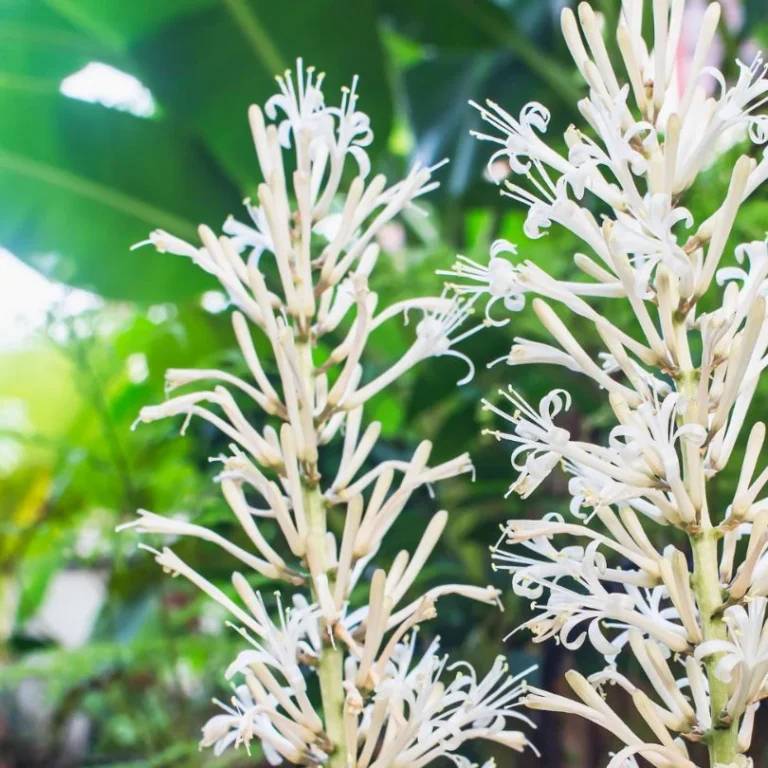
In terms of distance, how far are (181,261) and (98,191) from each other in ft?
0.43

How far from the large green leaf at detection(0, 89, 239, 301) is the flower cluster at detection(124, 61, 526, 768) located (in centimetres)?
63

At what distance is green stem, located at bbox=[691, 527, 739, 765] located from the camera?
0.29 meters

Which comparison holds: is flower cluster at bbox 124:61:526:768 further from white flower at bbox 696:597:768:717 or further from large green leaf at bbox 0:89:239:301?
large green leaf at bbox 0:89:239:301

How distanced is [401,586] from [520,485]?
91mm

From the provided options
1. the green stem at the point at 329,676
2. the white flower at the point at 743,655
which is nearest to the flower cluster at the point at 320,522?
the green stem at the point at 329,676

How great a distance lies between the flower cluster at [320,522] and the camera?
353mm

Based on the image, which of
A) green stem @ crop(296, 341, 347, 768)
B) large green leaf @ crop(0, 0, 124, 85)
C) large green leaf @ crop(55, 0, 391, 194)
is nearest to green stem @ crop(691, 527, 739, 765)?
green stem @ crop(296, 341, 347, 768)

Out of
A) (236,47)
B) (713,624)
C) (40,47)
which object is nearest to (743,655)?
(713,624)

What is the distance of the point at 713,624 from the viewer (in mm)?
299

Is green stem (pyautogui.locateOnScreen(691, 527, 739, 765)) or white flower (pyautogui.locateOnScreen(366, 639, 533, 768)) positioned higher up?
green stem (pyautogui.locateOnScreen(691, 527, 739, 765))

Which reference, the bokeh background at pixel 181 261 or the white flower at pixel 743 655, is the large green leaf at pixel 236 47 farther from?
the white flower at pixel 743 655

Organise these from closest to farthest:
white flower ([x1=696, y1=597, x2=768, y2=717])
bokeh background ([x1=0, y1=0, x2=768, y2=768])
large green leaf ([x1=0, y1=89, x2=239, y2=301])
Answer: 1. white flower ([x1=696, y1=597, x2=768, y2=717])
2. bokeh background ([x1=0, y1=0, x2=768, y2=768])
3. large green leaf ([x1=0, y1=89, x2=239, y2=301])

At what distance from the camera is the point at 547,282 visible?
0.34 m

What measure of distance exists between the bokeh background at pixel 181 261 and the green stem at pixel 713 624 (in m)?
0.46
